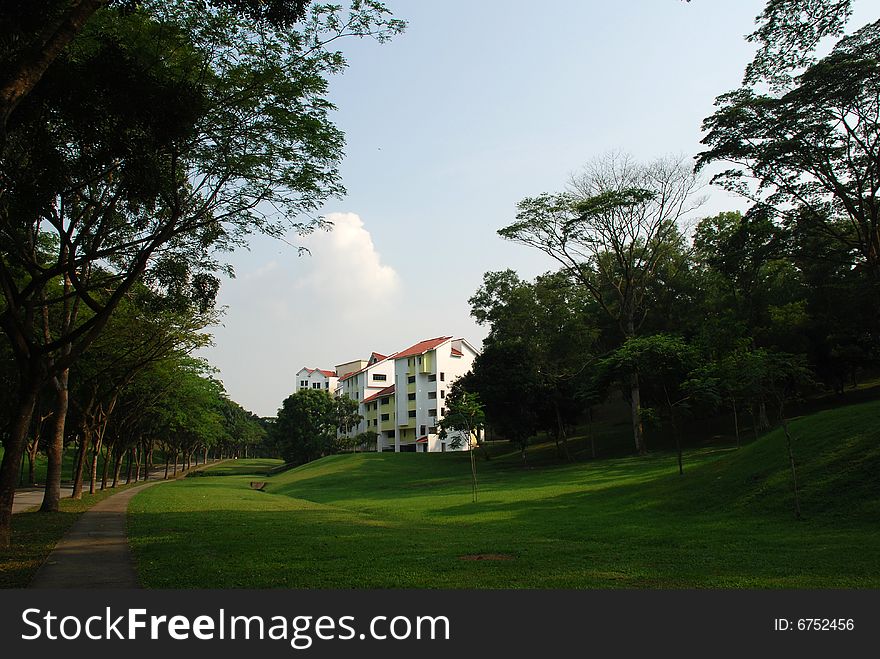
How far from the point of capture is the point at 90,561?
422 inches

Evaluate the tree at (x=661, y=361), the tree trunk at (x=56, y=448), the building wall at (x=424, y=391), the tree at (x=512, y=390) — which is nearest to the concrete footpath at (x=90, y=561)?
the tree trunk at (x=56, y=448)

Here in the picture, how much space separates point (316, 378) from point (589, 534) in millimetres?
120403

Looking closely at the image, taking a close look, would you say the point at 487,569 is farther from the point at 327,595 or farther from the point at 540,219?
the point at 540,219

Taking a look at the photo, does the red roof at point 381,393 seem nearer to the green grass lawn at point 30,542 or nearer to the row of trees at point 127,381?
the row of trees at point 127,381

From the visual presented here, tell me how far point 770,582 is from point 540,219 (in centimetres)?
3446

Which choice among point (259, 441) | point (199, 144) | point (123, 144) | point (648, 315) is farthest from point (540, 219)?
point (259, 441)

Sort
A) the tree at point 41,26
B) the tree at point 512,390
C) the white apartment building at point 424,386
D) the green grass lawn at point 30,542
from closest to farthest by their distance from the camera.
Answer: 1. the tree at point 41,26
2. the green grass lawn at point 30,542
3. the tree at point 512,390
4. the white apartment building at point 424,386

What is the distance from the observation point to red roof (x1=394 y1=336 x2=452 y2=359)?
8104cm

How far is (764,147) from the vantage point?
24.8 metres

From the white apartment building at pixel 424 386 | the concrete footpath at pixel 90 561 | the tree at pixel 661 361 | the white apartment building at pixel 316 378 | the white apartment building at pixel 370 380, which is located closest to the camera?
the concrete footpath at pixel 90 561

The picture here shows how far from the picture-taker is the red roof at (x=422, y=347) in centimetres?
8104

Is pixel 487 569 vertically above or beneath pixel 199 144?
beneath

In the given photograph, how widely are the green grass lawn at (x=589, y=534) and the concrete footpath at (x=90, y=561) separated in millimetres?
343

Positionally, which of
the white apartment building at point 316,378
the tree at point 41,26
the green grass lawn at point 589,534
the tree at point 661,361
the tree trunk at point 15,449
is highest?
the white apartment building at point 316,378
